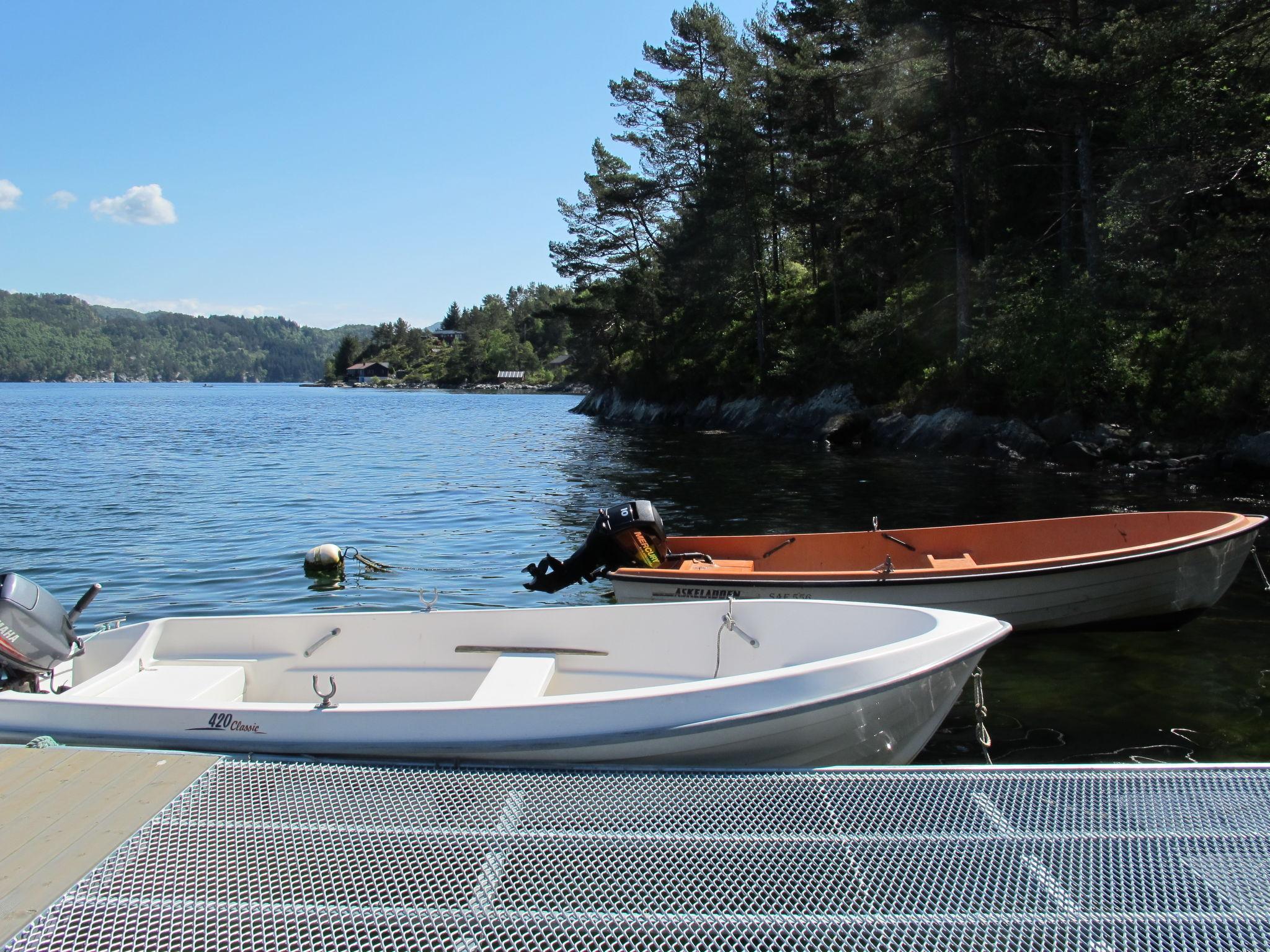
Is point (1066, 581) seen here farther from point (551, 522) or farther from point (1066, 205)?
point (1066, 205)

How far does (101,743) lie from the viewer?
4906 mm

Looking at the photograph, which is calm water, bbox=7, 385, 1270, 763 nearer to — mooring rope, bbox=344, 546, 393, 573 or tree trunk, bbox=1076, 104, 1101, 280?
mooring rope, bbox=344, 546, 393, 573

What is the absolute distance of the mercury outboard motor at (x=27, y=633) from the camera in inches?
218

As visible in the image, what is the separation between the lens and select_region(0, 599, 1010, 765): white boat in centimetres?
457

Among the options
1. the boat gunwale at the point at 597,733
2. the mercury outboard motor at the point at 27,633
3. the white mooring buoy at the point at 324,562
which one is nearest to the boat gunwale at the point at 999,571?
the boat gunwale at the point at 597,733

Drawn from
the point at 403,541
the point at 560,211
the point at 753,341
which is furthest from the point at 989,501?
the point at 560,211

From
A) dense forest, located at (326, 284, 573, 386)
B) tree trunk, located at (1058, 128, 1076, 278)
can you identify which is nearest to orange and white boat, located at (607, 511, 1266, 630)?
tree trunk, located at (1058, 128, 1076, 278)

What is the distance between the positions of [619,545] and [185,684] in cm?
441

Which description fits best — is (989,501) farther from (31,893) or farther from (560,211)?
(560,211)

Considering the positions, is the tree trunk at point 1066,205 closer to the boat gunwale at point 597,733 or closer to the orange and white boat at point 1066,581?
the orange and white boat at point 1066,581

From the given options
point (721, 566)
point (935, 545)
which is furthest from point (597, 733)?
point (935, 545)

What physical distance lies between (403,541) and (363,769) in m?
10.2

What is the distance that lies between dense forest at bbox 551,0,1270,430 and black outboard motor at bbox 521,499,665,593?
13401 millimetres

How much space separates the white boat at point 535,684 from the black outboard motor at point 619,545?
3069mm
